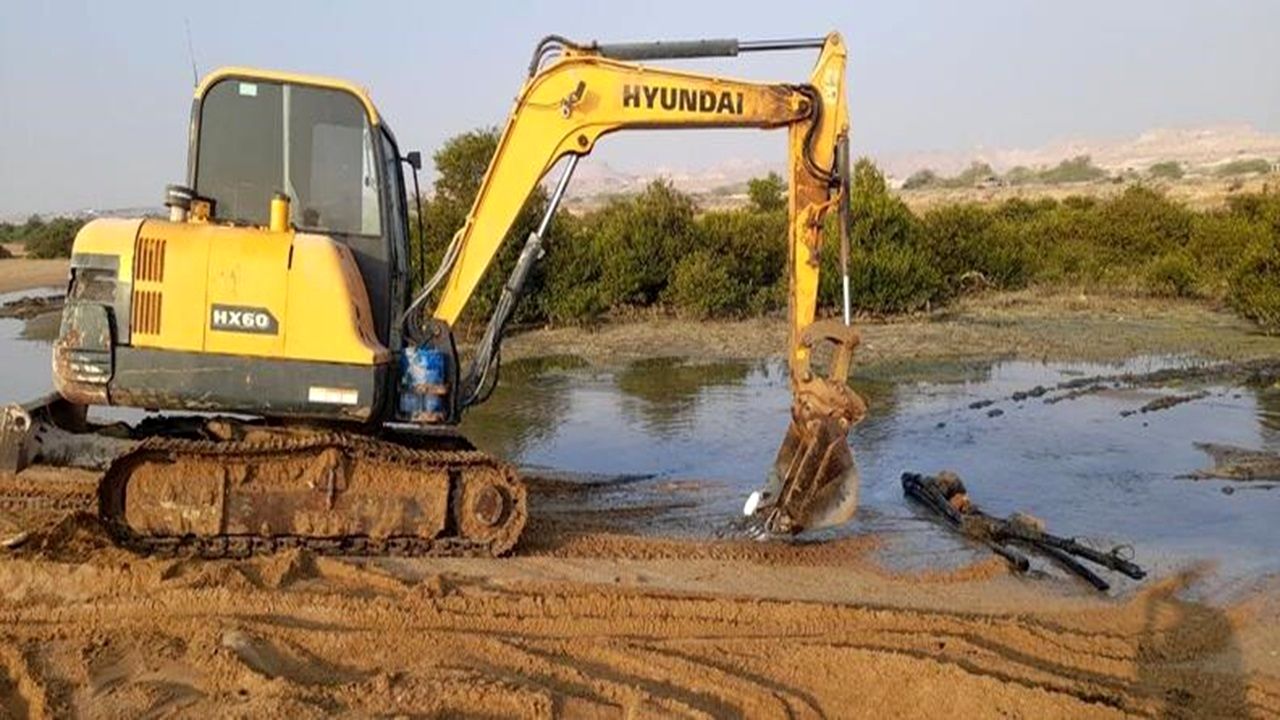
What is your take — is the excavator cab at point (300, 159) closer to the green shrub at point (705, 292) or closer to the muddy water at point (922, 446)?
the muddy water at point (922, 446)

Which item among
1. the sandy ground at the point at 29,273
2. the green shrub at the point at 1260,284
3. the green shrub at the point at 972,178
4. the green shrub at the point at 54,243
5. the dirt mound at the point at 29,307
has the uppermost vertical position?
the green shrub at the point at 972,178

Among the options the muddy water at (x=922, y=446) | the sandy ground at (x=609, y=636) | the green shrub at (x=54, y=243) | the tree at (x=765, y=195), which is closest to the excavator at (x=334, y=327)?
the sandy ground at (x=609, y=636)

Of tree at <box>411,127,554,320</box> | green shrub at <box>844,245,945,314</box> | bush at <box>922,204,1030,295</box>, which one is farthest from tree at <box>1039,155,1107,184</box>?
tree at <box>411,127,554,320</box>

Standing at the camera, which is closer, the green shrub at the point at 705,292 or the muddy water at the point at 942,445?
the muddy water at the point at 942,445

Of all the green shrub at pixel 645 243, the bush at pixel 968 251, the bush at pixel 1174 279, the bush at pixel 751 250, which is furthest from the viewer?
the bush at pixel 968 251

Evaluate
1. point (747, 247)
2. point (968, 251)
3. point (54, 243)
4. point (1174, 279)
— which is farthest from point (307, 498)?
point (54, 243)

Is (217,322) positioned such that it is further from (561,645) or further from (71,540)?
(561,645)

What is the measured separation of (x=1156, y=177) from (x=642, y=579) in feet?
292

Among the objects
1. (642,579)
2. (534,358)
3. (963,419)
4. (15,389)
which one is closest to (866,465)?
(963,419)

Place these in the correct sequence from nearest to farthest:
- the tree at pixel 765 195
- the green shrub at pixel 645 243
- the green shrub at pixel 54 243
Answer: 1. the green shrub at pixel 645 243
2. the tree at pixel 765 195
3. the green shrub at pixel 54 243

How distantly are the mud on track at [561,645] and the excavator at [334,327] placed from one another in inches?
17.0

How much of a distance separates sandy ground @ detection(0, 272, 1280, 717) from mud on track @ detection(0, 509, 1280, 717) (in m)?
0.01

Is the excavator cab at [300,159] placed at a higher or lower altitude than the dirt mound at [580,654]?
higher

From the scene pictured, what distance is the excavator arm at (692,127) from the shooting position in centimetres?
793
